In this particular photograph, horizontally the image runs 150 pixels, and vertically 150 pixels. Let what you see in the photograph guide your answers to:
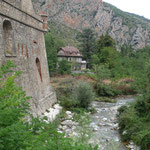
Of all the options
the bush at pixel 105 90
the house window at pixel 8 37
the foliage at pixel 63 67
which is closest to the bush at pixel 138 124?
the house window at pixel 8 37

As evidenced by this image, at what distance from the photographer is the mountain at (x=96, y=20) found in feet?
365

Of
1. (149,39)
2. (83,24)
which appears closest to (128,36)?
(149,39)

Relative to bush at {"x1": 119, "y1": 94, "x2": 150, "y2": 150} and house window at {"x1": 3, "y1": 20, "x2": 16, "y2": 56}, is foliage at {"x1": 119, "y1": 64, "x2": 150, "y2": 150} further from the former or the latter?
house window at {"x1": 3, "y1": 20, "x2": 16, "y2": 56}

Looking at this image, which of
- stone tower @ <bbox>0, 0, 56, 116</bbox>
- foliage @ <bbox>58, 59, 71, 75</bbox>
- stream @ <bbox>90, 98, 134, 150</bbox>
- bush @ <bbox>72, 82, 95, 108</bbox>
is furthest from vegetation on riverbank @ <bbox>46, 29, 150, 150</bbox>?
stone tower @ <bbox>0, 0, 56, 116</bbox>

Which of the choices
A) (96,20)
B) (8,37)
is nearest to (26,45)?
(8,37)

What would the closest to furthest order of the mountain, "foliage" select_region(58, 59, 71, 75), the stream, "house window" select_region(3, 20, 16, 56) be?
1. "house window" select_region(3, 20, 16, 56)
2. the stream
3. "foliage" select_region(58, 59, 71, 75)
4. the mountain

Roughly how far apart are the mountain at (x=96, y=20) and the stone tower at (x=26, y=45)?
94.2 meters

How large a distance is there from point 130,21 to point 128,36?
18.6m

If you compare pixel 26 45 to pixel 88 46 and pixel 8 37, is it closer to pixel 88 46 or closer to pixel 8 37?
pixel 8 37

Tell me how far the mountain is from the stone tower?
3707 inches

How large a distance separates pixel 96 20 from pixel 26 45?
114489mm

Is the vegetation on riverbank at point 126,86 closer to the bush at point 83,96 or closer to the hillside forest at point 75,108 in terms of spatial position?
the hillside forest at point 75,108

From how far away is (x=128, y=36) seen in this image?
11506 centimetres

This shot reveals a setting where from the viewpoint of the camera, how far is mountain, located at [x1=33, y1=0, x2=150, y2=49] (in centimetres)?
11129
